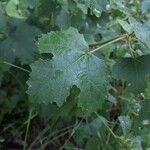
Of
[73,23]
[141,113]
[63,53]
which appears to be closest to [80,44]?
[63,53]

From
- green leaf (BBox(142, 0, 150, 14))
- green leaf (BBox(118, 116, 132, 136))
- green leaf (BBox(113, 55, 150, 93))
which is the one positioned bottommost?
green leaf (BBox(118, 116, 132, 136))

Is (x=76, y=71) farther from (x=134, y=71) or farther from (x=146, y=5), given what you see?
(x=146, y=5)

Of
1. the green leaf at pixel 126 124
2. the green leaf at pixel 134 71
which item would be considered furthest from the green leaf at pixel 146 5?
the green leaf at pixel 126 124

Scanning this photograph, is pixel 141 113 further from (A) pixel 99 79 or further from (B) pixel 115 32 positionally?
(B) pixel 115 32

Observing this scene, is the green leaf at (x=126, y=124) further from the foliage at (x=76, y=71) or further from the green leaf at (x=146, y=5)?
the green leaf at (x=146, y=5)

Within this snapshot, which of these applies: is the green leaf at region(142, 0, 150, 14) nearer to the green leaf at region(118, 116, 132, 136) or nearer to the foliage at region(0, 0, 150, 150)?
the foliage at region(0, 0, 150, 150)

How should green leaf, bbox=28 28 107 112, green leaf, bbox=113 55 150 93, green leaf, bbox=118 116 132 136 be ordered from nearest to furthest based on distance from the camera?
A: green leaf, bbox=28 28 107 112 < green leaf, bbox=113 55 150 93 < green leaf, bbox=118 116 132 136

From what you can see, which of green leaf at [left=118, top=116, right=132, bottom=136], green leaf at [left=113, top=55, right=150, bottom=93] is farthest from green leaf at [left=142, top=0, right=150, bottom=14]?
green leaf at [left=118, top=116, right=132, bottom=136]

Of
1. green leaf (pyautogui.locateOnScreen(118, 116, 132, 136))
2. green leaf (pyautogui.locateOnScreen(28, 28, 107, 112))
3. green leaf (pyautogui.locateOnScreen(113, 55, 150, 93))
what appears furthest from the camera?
green leaf (pyautogui.locateOnScreen(118, 116, 132, 136))
